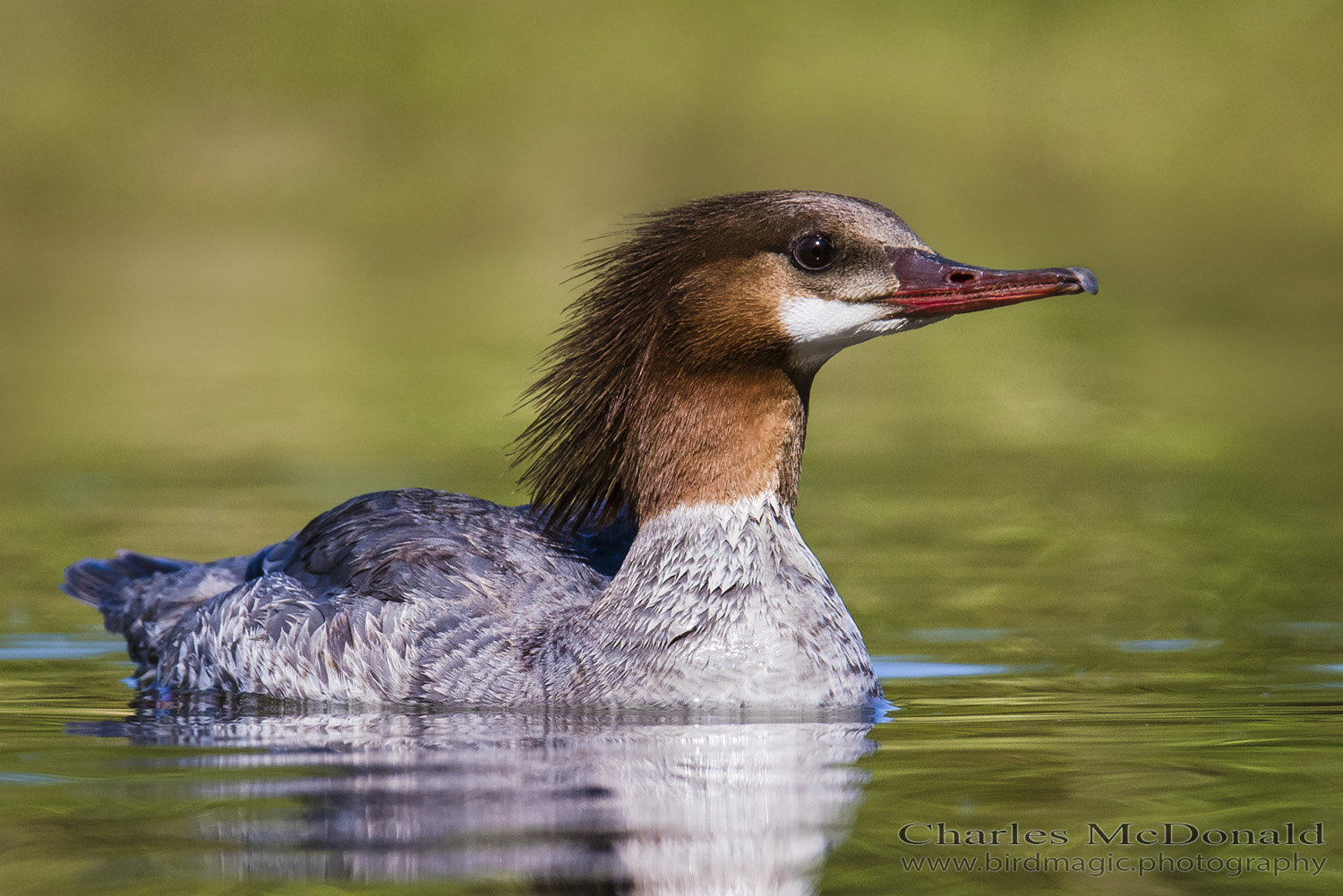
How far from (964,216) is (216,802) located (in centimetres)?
3023

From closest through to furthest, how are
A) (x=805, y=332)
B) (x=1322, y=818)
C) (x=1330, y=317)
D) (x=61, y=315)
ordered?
(x=1322, y=818) → (x=805, y=332) → (x=1330, y=317) → (x=61, y=315)

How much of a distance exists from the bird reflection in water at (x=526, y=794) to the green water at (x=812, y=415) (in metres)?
0.02

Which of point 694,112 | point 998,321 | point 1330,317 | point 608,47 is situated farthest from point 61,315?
point 608,47

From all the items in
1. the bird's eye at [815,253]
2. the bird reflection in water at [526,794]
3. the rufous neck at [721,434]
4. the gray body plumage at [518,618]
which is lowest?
the bird reflection in water at [526,794]

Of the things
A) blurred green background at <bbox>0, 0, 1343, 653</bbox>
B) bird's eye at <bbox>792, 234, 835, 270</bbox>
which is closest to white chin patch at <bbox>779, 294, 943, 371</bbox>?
bird's eye at <bbox>792, 234, 835, 270</bbox>

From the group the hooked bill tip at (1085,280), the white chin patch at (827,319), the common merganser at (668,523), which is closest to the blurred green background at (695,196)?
the common merganser at (668,523)

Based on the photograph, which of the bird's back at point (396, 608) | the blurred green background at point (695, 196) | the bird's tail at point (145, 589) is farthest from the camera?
the blurred green background at point (695, 196)

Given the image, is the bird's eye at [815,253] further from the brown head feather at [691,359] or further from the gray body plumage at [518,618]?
the gray body plumage at [518,618]

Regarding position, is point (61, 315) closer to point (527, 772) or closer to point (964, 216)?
point (964, 216)

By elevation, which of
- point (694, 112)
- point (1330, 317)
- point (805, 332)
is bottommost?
point (805, 332)

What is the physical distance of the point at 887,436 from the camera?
51.1 feet

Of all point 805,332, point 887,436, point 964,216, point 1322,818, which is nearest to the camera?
point 1322,818

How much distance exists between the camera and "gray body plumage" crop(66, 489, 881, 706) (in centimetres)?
726

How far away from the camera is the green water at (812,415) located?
18.9 feet
